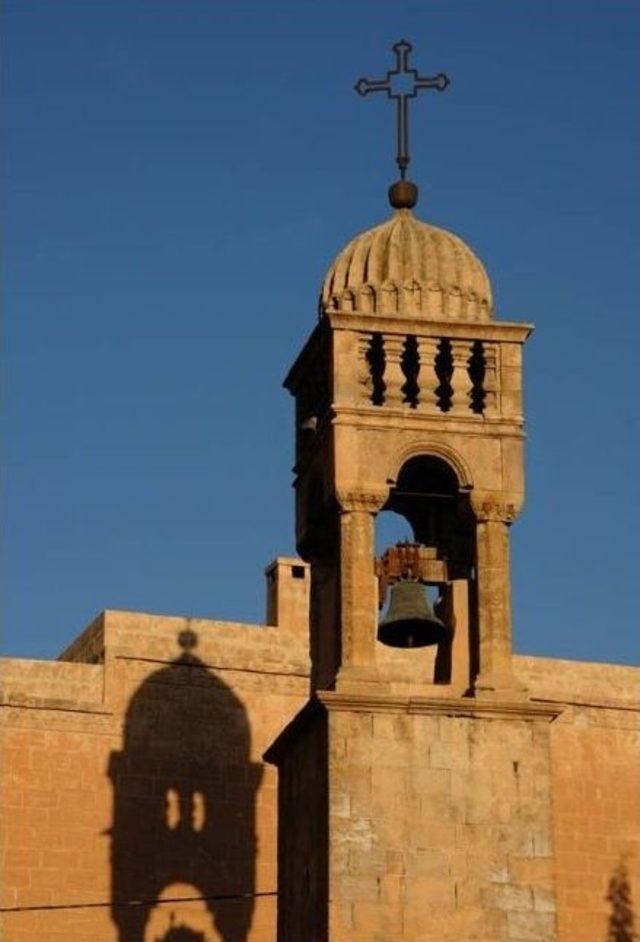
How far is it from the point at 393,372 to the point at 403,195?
2.10 metres

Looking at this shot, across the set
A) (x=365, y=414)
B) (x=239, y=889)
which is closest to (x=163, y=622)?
(x=239, y=889)

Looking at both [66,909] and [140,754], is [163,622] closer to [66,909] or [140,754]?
[140,754]

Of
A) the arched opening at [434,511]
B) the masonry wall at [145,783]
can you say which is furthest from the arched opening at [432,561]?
the masonry wall at [145,783]

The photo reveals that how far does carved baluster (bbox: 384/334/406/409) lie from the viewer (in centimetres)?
2009

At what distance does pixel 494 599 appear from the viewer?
19656 millimetres

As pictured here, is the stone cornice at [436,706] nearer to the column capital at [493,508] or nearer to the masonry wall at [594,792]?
the column capital at [493,508]

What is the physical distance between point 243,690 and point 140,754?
1.46 metres

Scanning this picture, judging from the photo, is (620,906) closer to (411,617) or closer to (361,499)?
(411,617)

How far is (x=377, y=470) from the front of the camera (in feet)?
65.1

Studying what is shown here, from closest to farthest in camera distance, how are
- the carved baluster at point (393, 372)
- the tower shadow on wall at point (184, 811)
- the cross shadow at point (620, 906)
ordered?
the carved baluster at point (393, 372) → the tower shadow on wall at point (184, 811) → the cross shadow at point (620, 906)

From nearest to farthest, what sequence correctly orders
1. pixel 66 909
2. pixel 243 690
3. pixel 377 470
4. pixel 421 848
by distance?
pixel 421 848
pixel 377 470
pixel 66 909
pixel 243 690

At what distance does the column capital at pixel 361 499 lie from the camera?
19.7m

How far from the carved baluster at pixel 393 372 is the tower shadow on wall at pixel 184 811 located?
23.7 feet

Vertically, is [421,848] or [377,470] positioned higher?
[377,470]
